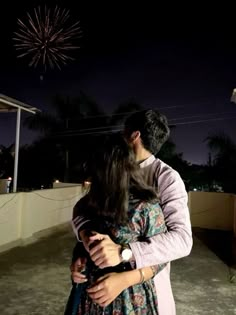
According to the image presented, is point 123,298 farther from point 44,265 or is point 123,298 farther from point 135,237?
point 44,265

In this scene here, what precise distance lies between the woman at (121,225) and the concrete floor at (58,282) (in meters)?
2.47

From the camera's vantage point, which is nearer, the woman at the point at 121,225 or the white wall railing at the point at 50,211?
the woman at the point at 121,225

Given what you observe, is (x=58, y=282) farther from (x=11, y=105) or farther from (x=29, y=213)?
(x=11, y=105)

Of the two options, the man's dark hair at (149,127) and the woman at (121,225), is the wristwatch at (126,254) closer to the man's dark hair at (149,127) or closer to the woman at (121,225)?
the woman at (121,225)

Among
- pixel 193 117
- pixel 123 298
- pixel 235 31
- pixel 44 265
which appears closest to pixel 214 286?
pixel 44 265

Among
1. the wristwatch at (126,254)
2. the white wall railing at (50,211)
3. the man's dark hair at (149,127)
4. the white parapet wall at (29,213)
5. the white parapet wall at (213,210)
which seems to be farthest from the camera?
the white parapet wall at (213,210)

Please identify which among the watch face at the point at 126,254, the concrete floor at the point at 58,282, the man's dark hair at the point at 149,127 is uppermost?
the man's dark hair at the point at 149,127

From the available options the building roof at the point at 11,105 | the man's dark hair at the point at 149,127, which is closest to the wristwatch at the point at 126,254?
the man's dark hair at the point at 149,127

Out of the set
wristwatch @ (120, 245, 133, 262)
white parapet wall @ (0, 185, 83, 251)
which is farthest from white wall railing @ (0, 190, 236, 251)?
wristwatch @ (120, 245, 133, 262)

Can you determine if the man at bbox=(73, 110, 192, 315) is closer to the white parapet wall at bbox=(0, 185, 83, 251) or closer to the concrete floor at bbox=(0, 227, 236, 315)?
the concrete floor at bbox=(0, 227, 236, 315)

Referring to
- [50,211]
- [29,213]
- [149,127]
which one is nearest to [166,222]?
[149,127]

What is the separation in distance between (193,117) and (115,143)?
46.1 feet

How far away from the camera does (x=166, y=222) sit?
3.53 ft

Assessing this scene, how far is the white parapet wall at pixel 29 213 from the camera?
5796 mm
